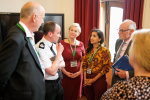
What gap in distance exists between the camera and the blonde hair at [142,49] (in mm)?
879

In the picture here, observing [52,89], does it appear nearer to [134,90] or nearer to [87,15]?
[134,90]

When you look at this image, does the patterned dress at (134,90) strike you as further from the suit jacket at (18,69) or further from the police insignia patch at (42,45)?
the police insignia patch at (42,45)

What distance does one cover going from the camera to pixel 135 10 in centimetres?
246

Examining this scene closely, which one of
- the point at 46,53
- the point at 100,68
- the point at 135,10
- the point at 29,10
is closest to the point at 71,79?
the point at 100,68

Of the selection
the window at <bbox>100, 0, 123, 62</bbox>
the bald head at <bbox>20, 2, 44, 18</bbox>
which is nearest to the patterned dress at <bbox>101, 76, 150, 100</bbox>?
the bald head at <bbox>20, 2, 44, 18</bbox>

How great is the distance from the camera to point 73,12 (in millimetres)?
3795

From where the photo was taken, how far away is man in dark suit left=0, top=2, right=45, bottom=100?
1062 mm

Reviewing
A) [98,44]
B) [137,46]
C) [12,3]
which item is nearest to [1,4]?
[12,3]

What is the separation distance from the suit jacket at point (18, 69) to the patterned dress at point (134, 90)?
730mm

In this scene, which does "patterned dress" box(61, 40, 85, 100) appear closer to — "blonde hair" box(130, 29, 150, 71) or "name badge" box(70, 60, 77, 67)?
"name badge" box(70, 60, 77, 67)

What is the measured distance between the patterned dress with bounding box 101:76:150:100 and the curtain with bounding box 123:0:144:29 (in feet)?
6.13

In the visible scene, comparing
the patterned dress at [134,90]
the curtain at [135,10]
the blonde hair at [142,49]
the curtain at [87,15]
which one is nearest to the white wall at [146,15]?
the curtain at [135,10]

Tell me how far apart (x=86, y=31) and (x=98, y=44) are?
120 centimetres

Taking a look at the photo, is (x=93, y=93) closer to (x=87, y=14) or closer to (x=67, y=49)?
(x=67, y=49)
